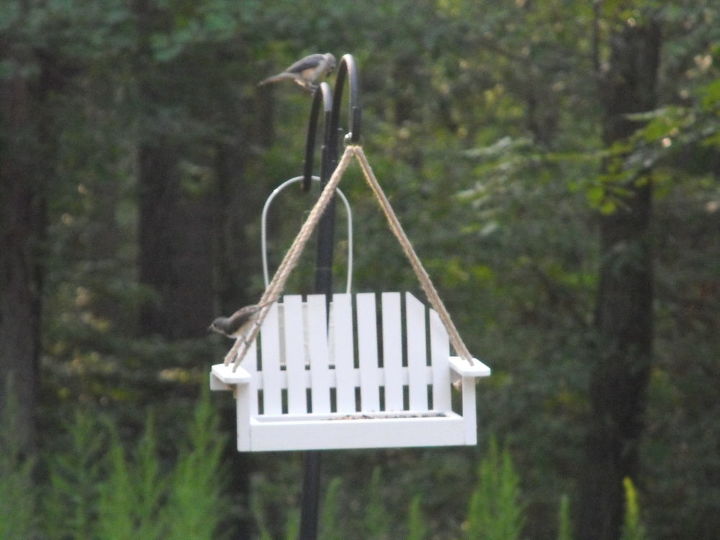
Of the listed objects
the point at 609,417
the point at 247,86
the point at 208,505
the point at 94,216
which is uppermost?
the point at 247,86

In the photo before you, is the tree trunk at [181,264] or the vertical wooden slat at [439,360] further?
the tree trunk at [181,264]

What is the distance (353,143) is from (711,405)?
19.1 ft

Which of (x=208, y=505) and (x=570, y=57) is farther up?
(x=570, y=57)

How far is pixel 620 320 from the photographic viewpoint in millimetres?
7555

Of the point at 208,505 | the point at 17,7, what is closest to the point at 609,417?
the point at 17,7

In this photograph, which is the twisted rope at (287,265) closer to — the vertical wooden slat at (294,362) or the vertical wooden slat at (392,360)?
the vertical wooden slat at (294,362)

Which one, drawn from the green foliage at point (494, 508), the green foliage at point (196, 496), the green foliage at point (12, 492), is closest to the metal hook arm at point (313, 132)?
the green foliage at point (196, 496)

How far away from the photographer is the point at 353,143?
259cm

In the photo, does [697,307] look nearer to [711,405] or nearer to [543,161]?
[711,405]

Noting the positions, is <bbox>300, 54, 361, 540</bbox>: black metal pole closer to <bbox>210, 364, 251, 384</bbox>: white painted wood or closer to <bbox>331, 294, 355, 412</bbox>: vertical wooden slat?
<bbox>331, 294, 355, 412</bbox>: vertical wooden slat

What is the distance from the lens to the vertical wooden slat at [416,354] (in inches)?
104

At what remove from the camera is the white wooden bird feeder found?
2424 mm

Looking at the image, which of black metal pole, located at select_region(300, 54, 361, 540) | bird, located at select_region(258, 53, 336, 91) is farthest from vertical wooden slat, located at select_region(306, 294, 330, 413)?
bird, located at select_region(258, 53, 336, 91)

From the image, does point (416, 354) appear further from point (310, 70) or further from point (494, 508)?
point (494, 508)
